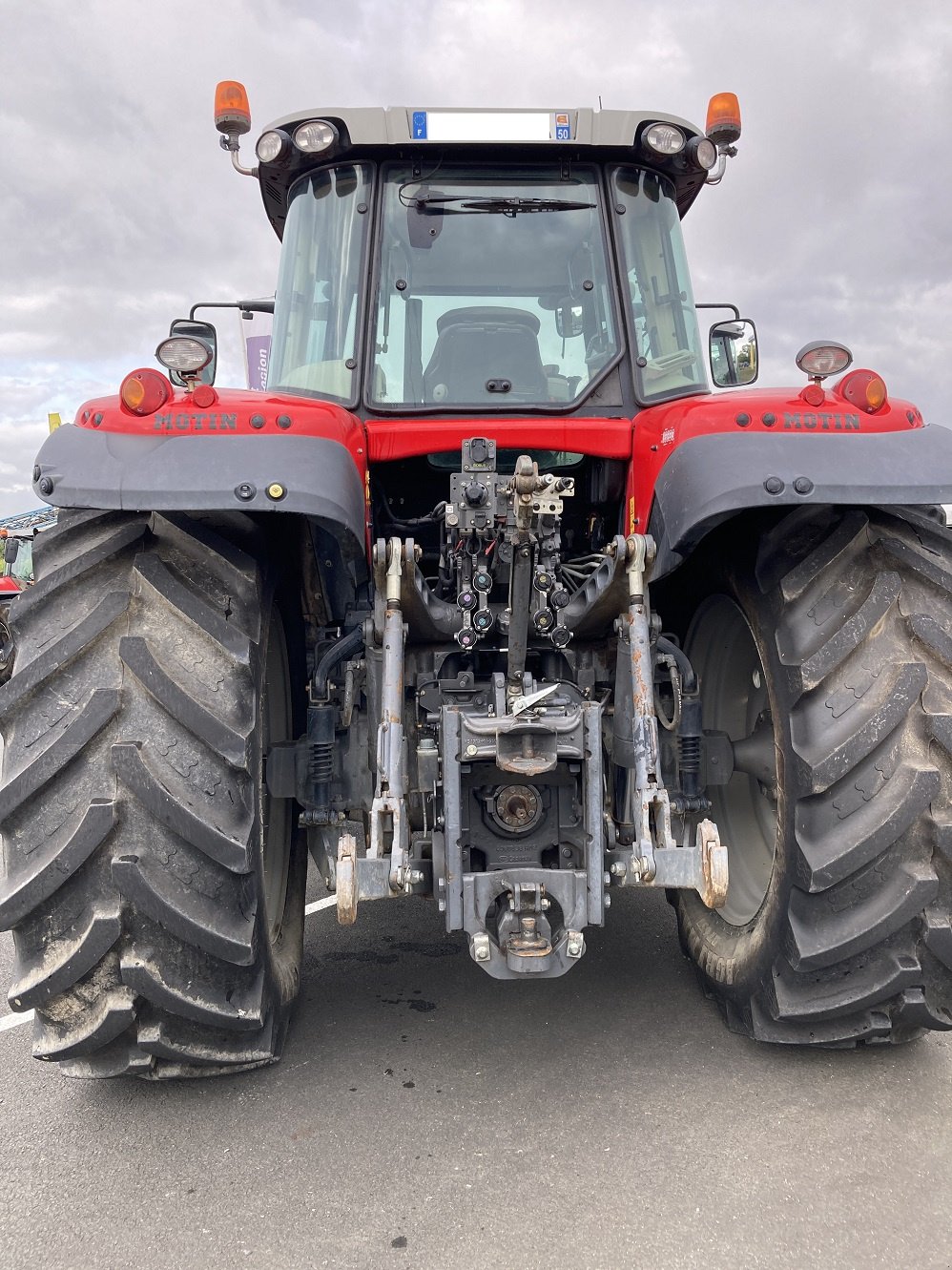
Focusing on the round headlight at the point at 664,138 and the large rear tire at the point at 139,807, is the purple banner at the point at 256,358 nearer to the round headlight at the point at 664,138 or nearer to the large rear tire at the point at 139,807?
the round headlight at the point at 664,138

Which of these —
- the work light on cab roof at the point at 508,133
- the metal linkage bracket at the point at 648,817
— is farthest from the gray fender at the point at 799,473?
the work light on cab roof at the point at 508,133

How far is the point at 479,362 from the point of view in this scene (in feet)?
10.5

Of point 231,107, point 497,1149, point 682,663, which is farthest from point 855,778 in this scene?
point 231,107

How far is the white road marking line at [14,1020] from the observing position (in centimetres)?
313

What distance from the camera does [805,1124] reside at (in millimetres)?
2387

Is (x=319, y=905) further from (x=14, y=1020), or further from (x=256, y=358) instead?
(x=256, y=358)

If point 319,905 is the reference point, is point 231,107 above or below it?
above

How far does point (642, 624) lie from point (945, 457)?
89 centimetres

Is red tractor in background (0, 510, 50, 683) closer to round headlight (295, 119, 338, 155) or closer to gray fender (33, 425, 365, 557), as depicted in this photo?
gray fender (33, 425, 365, 557)

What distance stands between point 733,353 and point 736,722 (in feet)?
5.26

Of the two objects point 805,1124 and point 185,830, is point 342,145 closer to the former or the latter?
point 185,830

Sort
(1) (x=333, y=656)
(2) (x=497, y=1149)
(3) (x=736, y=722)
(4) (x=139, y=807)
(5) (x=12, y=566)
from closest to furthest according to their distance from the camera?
(4) (x=139, y=807), (2) (x=497, y=1149), (1) (x=333, y=656), (3) (x=736, y=722), (5) (x=12, y=566)

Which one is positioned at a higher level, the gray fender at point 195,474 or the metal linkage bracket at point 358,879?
the gray fender at point 195,474

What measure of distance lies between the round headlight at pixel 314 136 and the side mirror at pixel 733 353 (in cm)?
173
